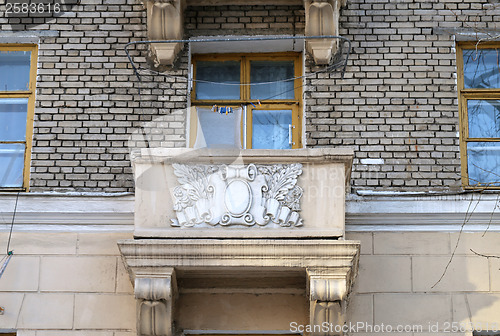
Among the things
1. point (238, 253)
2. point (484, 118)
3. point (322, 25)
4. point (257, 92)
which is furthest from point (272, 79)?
point (238, 253)

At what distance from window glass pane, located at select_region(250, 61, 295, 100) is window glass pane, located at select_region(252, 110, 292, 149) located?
0.66 ft

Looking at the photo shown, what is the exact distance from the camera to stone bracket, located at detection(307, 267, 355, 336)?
9.30 meters

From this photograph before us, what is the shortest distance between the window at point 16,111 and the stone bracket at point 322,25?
3.14m

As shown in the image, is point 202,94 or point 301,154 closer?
point 301,154

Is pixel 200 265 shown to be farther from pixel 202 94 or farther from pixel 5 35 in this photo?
pixel 5 35

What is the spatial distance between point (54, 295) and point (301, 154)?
2.92 metres

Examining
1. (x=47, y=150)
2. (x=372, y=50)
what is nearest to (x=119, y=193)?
(x=47, y=150)

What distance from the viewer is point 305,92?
1095 cm

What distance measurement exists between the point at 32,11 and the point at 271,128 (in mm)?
3033

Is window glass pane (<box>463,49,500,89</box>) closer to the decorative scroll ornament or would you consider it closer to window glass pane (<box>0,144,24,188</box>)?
the decorative scroll ornament

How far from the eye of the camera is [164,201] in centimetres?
960

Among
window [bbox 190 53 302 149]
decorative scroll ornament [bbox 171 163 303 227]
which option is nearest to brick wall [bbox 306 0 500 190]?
window [bbox 190 53 302 149]

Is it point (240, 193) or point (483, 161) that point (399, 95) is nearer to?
point (483, 161)

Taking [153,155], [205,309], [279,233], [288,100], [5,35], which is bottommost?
[205,309]
